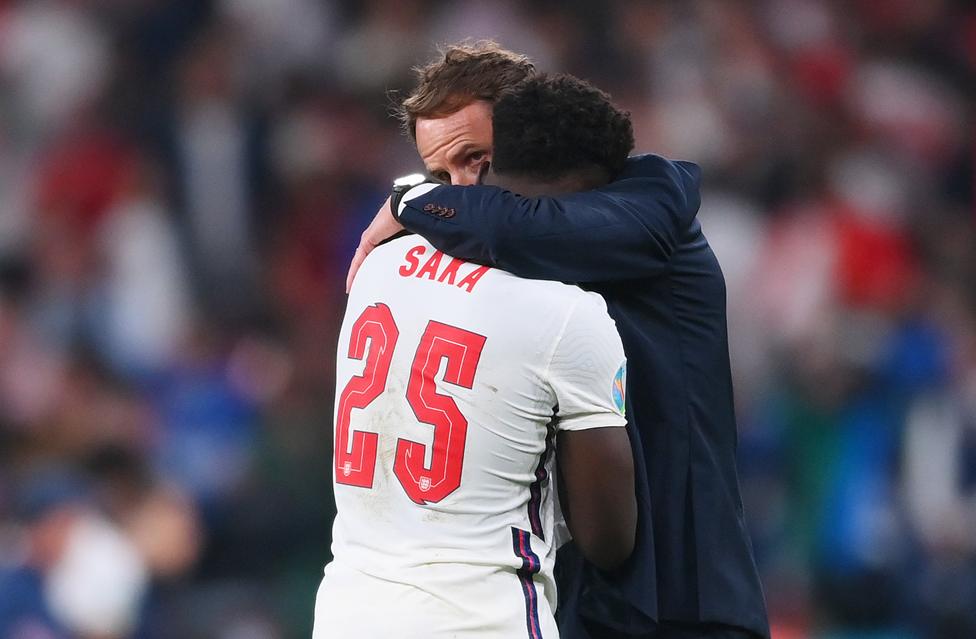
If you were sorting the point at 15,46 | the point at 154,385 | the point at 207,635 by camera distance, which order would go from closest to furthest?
the point at 207,635 → the point at 154,385 → the point at 15,46

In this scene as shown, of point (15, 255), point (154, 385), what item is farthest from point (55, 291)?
point (154, 385)

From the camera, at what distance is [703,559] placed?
2479 mm

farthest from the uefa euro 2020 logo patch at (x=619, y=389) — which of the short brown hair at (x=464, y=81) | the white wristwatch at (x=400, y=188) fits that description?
the short brown hair at (x=464, y=81)

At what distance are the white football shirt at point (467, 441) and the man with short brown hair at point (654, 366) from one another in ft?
0.25

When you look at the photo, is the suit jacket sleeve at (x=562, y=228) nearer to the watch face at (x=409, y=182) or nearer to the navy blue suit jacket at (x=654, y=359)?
the navy blue suit jacket at (x=654, y=359)

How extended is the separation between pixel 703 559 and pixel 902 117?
615cm

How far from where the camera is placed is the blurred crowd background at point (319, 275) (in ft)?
18.1

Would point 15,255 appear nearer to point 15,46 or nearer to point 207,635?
point 15,46

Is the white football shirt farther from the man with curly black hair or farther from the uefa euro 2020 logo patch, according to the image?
the man with curly black hair

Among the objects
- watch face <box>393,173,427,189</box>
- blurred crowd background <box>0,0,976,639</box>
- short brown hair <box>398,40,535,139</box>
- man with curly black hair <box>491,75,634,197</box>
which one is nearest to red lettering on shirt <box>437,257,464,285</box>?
man with curly black hair <box>491,75,634,197</box>

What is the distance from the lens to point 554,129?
243 centimetres

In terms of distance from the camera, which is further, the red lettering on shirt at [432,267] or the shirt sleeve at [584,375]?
the red lettering on shirt at [432,267]

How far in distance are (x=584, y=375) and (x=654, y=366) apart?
0.22m

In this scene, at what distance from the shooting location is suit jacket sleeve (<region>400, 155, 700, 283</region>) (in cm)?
237
